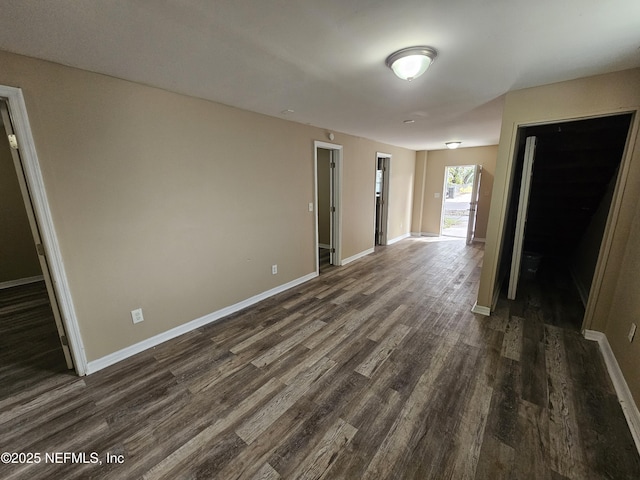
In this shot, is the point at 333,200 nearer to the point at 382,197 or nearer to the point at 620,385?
the point at 382,197

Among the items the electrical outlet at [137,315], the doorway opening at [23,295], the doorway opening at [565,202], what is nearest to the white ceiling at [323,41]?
the doorway opening at [23,295]

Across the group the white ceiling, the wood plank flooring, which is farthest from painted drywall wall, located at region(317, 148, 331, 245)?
the wood plank flooring

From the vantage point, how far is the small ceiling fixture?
1.66 meters

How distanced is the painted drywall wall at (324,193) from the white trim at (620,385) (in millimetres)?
4396

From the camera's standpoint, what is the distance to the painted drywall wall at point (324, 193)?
221 inches

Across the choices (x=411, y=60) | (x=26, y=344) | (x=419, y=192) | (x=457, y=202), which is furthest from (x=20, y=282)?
(x=457, y=202)

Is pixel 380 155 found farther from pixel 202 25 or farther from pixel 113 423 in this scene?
pixel 113 423

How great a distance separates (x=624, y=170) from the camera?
215 centimetres

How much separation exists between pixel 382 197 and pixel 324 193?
1436 millimetres

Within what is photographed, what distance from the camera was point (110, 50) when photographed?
1.63 m

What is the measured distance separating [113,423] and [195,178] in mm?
2053

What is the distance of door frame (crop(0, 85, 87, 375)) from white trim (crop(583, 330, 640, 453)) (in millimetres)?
3827

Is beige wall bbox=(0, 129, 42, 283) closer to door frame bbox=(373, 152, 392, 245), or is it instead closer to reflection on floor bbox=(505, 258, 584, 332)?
door frame bbox=(373, 152, 392, 245)

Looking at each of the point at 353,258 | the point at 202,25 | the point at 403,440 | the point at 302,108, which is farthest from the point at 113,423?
the point at 353,258
